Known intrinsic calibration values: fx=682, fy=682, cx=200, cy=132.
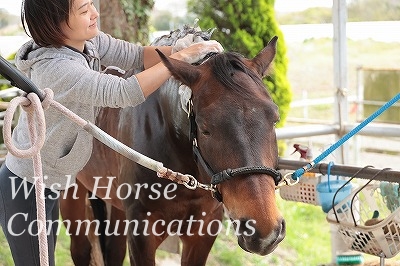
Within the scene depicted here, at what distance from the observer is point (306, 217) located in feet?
22.3

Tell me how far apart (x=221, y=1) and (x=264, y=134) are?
3969 millimetres

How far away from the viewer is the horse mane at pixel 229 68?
2.01 m

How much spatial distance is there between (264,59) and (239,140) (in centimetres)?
39

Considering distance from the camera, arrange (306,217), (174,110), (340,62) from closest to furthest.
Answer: (174,110) < (340,62) < (306,217)

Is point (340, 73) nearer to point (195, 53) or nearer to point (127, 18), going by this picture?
point (127, 18)

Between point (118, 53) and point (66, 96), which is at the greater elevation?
point (66, 96)

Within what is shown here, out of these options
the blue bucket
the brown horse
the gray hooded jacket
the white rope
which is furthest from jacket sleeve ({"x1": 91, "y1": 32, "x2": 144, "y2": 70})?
the blue bucket

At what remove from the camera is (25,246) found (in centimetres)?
227

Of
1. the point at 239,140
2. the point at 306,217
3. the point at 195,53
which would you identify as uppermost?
the point at 195,53

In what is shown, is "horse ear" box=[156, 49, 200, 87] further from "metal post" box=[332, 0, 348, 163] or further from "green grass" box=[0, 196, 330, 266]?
"green grass" box=[0, 196, 330, 266]

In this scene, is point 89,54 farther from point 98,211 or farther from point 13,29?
point 13,29

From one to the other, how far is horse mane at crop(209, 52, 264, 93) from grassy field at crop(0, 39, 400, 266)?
1.82m

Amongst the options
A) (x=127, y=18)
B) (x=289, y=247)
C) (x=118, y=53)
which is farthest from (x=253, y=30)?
(x=118, y=53)

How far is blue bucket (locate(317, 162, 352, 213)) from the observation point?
313cm
